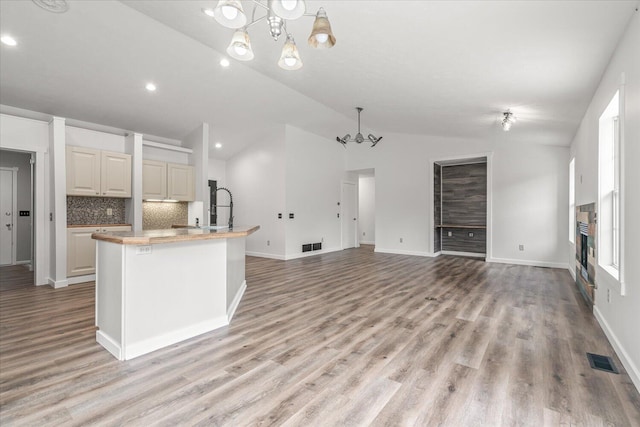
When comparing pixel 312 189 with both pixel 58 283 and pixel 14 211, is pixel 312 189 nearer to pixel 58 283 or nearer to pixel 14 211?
pixel 58 283

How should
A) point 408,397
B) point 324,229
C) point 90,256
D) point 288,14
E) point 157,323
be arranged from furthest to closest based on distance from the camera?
point 324,229
point 90,256
point 157,323
point 408,397
point 288,14

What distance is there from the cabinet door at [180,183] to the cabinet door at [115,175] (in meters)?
0.73

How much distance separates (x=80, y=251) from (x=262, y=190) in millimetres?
3678

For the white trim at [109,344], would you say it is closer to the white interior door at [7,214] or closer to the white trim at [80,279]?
the white trim at [80,279]

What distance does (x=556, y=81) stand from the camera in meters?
3.01

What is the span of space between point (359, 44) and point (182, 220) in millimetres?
5166

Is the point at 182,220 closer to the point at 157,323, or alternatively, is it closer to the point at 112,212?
the point at 112,212

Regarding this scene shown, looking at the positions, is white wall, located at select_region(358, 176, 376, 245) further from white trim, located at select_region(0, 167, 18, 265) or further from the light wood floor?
white trim, located at select_region(0, 167, 18, 265)

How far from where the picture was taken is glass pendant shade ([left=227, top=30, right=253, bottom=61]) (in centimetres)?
212

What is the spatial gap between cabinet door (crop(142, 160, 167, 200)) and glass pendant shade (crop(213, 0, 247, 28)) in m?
4.55

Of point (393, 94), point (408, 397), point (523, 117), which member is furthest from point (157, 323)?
point (523, 117)

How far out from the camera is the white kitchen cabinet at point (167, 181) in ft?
18.6

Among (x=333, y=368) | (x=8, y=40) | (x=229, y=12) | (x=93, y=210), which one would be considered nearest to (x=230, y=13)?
(x=229, y=12)

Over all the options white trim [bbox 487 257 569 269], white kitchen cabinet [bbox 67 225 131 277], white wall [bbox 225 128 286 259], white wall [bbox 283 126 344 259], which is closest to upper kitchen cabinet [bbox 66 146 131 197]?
white kitchen cabinet [bbox 67 225 131 277]
